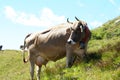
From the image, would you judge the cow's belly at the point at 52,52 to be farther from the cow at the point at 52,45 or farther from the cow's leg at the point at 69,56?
the cow's leg at the point at 69,56

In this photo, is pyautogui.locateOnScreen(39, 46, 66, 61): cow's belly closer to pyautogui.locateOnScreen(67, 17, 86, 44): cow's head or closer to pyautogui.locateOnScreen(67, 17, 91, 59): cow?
pyautogui.locateOnScreen(67, 17, 91, 59): cow

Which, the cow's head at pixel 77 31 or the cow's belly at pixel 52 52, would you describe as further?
the cow's belly at pixel 52 52

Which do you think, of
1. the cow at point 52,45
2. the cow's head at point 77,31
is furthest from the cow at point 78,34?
the cow at point 52,45

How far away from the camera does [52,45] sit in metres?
17.0

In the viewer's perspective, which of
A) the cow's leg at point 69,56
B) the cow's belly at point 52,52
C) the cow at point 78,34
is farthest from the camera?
the cow's belly at point 52,52

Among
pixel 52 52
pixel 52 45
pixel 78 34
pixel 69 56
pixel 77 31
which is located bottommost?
pixel 69 56

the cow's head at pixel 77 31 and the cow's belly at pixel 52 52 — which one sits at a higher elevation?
the cow's head at pixel 77 31

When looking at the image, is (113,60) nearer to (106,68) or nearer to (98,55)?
(106,68)

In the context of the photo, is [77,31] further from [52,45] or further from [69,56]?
[52,45]

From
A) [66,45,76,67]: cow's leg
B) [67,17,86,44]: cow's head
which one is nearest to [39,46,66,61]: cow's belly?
[66,45,76,67]: cow's leg

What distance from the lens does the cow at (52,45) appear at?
16.1m

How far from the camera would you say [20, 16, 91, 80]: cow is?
52.9 ft

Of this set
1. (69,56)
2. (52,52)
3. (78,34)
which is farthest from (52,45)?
(78,34)

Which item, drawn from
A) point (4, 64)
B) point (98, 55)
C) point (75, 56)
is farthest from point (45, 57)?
point (4, 64)
